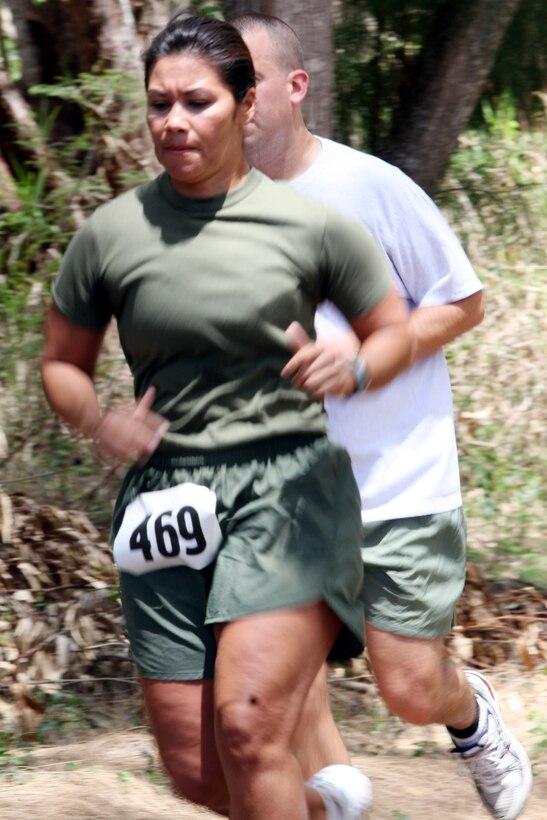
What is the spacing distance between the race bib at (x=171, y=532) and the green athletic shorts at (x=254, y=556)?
1.2 inches

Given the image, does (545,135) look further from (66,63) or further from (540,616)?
(540,616)

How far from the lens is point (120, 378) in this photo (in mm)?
5754

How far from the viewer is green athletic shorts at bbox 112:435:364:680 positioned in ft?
8.86

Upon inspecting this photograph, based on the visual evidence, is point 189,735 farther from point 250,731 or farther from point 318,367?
point 318,367

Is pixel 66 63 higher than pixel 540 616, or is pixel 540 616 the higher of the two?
pixel 66 63

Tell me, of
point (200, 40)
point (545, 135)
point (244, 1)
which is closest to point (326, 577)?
point (200, 40)

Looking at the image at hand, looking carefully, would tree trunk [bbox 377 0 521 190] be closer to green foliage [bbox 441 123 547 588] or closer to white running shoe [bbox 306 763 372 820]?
green foliage [bbox 441 123 547 588]

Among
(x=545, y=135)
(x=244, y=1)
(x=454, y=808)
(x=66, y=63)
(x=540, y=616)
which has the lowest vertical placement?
(x=540, y=616)

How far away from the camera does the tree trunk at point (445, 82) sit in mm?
5430

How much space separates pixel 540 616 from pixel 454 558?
235 centimetres

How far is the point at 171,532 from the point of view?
106 inches

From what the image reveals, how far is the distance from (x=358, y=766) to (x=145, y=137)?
3.00 m

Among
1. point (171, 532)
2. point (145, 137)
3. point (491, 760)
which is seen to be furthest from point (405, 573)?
point (145, 137)

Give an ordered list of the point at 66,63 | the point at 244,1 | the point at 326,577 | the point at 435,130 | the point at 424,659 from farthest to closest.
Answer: the point at 66,63
the point at 435,130
the point at 244,1
the point at 424,659
the point at 326,577
